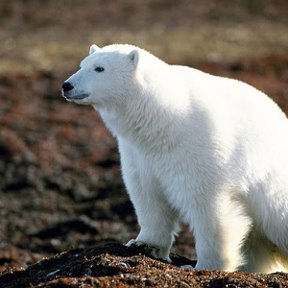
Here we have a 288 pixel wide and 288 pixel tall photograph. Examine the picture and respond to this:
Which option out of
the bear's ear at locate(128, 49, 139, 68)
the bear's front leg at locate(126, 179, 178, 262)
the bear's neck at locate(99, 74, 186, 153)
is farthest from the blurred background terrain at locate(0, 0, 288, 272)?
the bear's ear at locate(128, 49, 139, 68)

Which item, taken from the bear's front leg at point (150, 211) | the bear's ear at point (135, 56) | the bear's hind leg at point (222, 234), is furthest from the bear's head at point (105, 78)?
the bear's hind leg at point (222, 234)

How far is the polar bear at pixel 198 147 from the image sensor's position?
851cm

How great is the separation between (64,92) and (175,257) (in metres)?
2.15

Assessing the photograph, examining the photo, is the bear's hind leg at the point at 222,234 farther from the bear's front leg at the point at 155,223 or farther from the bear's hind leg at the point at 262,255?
the bear's front leg at the point at 155,223

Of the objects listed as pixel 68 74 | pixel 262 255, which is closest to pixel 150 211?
pixel 262 255

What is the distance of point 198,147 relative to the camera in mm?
8469

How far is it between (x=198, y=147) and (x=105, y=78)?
1.14 metres

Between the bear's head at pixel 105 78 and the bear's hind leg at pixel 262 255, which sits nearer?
the bear's head at pixel 105 78

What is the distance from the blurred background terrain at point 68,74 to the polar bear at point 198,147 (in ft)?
10.2

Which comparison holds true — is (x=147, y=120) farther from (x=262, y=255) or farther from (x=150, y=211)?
(x=262, y=255)

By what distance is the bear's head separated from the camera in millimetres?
8742

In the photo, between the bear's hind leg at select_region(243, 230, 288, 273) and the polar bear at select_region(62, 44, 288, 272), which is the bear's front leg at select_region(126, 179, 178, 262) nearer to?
the polar bear at select_region(62, 44, 288, 272)

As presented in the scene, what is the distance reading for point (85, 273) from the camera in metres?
7.75

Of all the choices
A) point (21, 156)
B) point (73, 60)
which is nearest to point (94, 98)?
point (21, 156)
